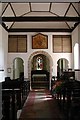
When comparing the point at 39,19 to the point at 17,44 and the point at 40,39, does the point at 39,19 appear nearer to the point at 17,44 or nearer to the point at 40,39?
the point at 40,39

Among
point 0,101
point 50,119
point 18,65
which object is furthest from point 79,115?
point 18,65

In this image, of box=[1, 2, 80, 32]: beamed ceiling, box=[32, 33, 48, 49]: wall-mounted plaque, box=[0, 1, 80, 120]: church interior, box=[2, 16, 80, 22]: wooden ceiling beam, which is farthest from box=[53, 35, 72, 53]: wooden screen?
box=[2, 16, 80, 22]: wooden ceiling beam

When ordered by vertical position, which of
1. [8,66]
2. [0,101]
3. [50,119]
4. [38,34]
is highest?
[38,34]

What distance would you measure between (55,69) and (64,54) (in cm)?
125

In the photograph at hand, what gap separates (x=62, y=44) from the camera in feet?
58.6

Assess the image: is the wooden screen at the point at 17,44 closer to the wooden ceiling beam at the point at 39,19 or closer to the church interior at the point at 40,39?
the church interior at the point at 40,39

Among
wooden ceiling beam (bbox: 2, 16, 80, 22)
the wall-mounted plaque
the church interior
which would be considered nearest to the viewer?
wooden ceiling beam (bbox: 2, 16, 80, 22)

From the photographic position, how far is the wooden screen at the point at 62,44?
17828 millimetres

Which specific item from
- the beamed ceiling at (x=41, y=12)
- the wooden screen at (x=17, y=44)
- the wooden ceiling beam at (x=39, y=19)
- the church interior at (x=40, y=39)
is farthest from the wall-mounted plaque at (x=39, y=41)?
the wooden ceiling beam at (x=39, y=19)

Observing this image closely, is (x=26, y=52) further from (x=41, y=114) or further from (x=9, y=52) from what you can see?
(x=41, y=114)

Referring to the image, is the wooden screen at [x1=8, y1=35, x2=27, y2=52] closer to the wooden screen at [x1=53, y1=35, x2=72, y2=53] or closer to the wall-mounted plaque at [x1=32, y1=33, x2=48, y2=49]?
the wall-mounted plaque at [x1=32, y1=33, x2=48, y2=49]

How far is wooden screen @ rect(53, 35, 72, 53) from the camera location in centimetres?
1783

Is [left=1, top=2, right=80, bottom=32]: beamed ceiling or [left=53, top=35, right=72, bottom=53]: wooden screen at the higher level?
[left=1, top=2, right=80, bottom=32]: beamed ceiling

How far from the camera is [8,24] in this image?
17.0 meters
